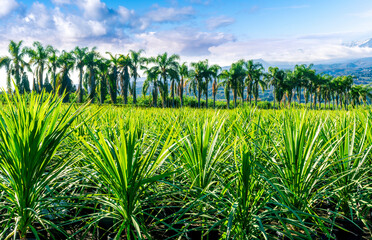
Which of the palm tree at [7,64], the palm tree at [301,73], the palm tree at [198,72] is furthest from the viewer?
the palm tree at [301,73]

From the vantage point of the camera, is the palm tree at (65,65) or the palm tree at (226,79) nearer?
the palm tree at (65,65)

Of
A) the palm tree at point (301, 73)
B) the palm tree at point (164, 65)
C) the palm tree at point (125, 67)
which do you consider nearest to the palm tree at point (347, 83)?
the palm tree at point (301, 73)

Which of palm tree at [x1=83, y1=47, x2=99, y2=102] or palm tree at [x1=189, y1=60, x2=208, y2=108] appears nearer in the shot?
palm tree at [x1=83, y1=47, x2=99, y2=102]

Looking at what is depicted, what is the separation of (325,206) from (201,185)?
1498mm

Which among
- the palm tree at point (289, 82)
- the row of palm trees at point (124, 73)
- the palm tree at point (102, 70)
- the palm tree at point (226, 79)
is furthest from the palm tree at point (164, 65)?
the palm tree at point (289, 82)

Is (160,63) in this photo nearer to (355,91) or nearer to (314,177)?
(314,177)

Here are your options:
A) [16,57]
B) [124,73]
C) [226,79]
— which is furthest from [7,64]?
[226,79]

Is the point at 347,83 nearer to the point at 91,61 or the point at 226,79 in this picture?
the point at 226,79

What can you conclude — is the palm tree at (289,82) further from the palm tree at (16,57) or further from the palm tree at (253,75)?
the palm tree at (16,57)

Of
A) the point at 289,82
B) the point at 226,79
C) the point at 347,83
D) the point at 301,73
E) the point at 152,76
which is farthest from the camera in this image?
the point at 347,83

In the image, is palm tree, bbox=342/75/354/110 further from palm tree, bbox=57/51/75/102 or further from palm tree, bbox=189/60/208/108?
palm tree, bbox=57/51/75/102

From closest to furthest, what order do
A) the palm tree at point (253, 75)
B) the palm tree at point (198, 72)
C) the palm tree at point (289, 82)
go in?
the palm tree at point (198, 72)
the palm tree at point (253, 75)
the palm tree at point (289, 82)

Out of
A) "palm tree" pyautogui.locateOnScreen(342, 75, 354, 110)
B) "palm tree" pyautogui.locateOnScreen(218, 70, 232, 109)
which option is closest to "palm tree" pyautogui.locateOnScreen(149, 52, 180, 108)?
"palm tree" pyautogui.locateOnScreen(218, 70, 232, 109)

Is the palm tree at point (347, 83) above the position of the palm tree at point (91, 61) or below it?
below
